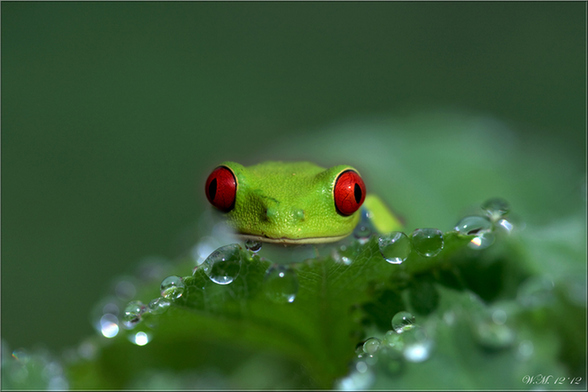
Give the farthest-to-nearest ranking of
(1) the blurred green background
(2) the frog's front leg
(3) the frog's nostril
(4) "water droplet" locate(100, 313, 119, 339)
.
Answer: (1) the blurred green background → (2) the frog's front leg → (3) the frog's nostril → (4) "water droplet" locate(100, 313, 119, 339)

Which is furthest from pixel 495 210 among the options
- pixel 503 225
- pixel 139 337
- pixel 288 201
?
pixel 139 337

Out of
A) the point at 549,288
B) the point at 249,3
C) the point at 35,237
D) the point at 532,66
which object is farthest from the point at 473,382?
the point at 249,3

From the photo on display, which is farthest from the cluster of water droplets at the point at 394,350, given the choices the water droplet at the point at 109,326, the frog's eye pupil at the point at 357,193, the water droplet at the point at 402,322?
the frog's eye pupil at the point at 357,193

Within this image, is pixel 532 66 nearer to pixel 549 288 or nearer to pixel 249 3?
pixel 249 3

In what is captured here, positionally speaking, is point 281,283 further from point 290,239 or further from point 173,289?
point 290,239

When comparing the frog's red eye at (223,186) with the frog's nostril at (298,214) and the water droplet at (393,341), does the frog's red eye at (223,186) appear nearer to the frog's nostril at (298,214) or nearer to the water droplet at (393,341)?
the frog's nostril at (298,214)

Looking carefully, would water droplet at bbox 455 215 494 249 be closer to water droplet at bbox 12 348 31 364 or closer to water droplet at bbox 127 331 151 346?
water droplet at bbox 127 331 151 346

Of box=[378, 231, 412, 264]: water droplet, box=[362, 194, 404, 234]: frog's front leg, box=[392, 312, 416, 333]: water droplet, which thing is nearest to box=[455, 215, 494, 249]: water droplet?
box=[378, 231, 412, 264]: water droplet
